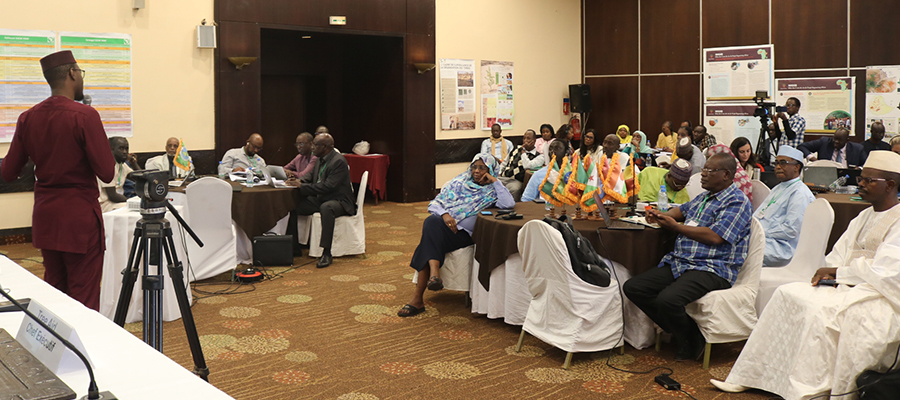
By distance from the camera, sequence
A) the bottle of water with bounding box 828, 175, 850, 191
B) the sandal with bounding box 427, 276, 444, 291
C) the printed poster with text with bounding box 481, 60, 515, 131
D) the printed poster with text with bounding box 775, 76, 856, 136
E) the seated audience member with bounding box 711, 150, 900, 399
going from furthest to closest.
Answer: the printed poster with text with bounding box 481, 60, 515, 131 < the printed poster with text with bounding box 775, 76, 856, 136 < the bottle of water with bounding box 828, 175, 850, 191 < the sandal with bounding box 427, 276, 444, 291 < the seated audience member with bounding box 711, 150, 900, 399

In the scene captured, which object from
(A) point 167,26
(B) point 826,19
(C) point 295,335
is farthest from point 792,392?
(B) point 826,19

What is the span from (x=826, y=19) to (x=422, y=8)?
613 cm

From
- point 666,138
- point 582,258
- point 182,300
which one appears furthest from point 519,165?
point 182,300

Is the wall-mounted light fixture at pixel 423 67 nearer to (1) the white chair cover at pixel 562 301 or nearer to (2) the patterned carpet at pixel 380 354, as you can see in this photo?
(2) the patterned carpet at pixel 380 354

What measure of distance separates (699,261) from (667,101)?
382 inches

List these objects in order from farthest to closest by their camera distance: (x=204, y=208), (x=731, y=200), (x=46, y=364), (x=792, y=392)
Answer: (x=204, y=208), (x=731, y=200), (x=792, y=392), (x=46, y=364)

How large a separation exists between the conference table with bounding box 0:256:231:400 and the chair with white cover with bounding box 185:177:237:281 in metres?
3.92

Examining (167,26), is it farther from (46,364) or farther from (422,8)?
(46,364)

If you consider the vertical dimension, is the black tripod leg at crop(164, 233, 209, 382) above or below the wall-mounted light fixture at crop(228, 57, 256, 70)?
below

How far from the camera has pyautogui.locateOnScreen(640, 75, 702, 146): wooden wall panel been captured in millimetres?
13039

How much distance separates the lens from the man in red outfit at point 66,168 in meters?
3.48

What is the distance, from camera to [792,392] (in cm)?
340

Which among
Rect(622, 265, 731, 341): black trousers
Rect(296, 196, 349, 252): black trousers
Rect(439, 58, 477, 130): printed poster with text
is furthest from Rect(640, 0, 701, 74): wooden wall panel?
Rect(622, 265, 731, 341): black trousers

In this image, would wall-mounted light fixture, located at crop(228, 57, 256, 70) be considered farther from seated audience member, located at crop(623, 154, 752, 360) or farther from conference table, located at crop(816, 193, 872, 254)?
conference table, located at crop(816, 193, 872, 254)
